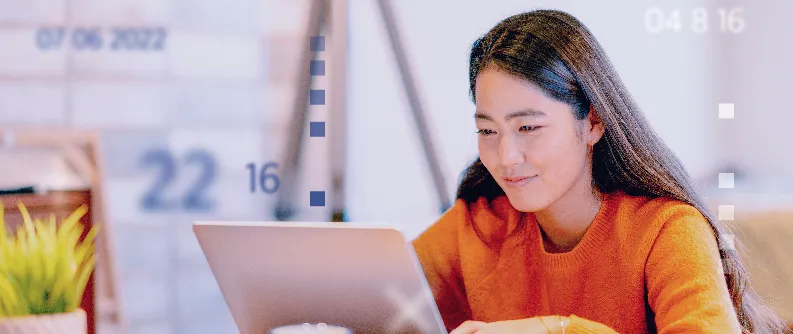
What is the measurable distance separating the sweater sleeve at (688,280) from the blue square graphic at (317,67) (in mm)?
1451

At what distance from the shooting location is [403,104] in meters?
2.56

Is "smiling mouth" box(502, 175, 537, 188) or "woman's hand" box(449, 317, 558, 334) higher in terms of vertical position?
"smiling mouth" box(502, 175, 537, 188)

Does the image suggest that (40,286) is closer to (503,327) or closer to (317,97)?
(503,327)

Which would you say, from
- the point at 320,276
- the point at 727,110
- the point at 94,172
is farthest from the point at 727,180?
the point at 320,276

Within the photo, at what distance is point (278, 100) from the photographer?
8.55 ft

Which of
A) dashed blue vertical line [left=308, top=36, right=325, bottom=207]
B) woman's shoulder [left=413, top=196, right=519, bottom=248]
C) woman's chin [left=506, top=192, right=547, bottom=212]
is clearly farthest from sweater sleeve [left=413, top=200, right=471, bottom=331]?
dashed blue vertical line [left=308, top=36, right=325, bottom=207]

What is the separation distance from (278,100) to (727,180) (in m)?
1.31

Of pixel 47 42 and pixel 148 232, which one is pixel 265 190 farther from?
pixel 47 42

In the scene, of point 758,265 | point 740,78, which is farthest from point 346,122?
point 758,265

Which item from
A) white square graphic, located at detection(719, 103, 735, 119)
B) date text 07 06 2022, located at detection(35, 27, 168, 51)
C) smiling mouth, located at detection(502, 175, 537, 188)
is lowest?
smiling mouth, located at detection(502, 175, 537, 188)

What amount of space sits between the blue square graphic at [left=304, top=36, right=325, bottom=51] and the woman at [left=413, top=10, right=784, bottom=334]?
1199mm

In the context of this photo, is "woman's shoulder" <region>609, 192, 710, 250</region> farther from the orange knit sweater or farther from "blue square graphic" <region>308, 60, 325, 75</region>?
"blue square graphic" <region>308, 60, 325, 75</region>

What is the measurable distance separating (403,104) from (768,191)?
3.50ft

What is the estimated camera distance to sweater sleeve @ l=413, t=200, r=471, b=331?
137 cm
